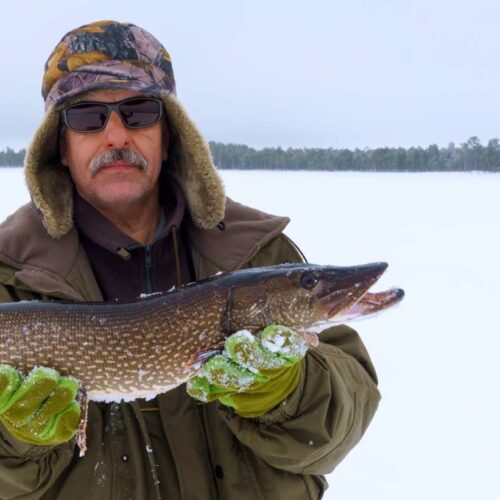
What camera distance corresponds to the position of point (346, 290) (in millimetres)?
1914

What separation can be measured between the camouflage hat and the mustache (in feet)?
0.65

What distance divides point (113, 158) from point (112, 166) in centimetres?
3

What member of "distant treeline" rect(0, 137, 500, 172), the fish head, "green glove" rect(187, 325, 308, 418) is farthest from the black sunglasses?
"distant treeline" rect(0, 137, 500, 172)

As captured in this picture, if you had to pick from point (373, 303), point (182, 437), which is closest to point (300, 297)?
point (373, 303)

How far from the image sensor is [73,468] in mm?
2107

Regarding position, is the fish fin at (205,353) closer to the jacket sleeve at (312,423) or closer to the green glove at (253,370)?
the green glove at (253,370)

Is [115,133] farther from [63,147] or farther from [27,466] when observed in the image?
[27,466]

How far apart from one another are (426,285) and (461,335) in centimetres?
178

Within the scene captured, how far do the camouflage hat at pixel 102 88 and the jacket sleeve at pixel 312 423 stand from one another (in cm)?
80

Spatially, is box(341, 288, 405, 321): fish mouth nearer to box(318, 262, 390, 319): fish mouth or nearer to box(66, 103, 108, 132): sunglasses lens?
box(318, 262, 390, 319): fish mouth

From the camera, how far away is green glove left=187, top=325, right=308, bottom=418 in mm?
1831

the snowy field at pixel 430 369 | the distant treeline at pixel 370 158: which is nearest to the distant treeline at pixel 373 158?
the distant treeline at pixel 370 158

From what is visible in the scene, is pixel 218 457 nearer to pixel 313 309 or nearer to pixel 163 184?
pixel 313 309

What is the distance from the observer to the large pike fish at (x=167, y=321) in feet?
6.34
